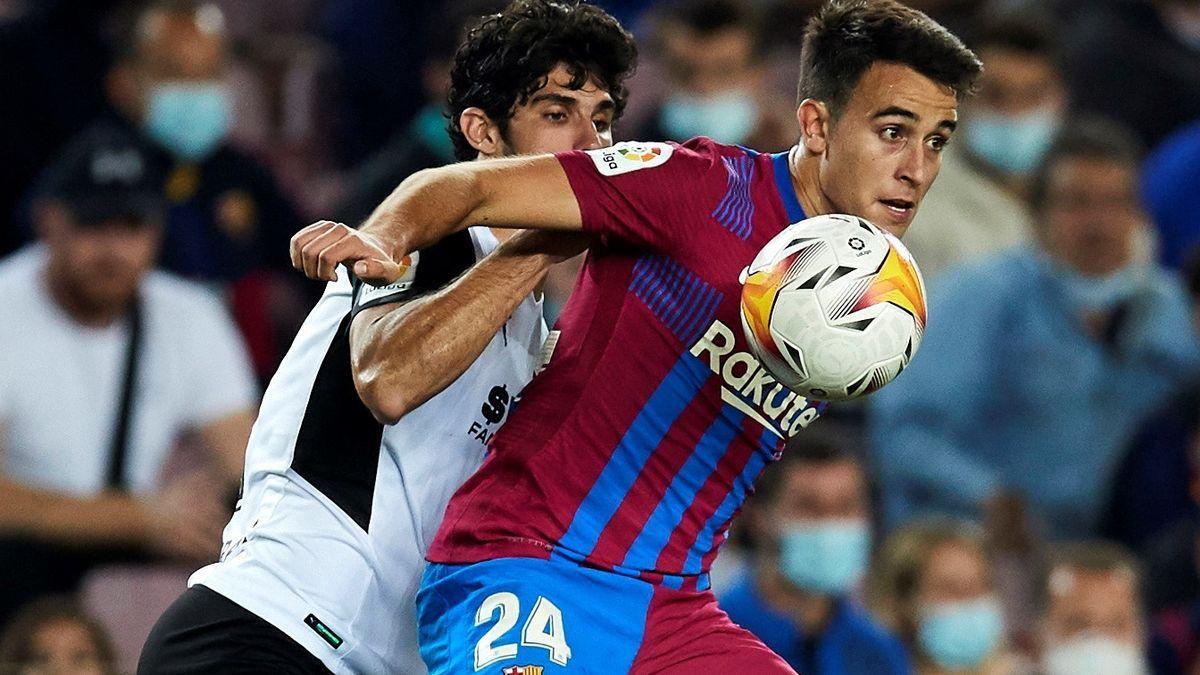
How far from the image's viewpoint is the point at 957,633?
26.5 ft

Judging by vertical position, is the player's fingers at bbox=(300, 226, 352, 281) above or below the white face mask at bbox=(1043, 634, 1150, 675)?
above

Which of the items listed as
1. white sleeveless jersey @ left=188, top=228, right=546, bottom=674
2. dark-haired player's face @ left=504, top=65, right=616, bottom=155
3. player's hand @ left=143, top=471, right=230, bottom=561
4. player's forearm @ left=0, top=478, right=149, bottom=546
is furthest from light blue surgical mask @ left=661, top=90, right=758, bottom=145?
white sleeveless jersey @ left=188, top=228, right=546, bottom=674

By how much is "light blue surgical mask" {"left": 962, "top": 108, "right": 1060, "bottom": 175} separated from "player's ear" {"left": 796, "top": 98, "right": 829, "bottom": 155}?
196 inches

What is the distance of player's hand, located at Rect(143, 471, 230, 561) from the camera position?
7.62 m

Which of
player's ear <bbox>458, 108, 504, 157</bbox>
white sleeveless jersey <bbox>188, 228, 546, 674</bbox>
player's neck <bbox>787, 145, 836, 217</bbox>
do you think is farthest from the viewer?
player's ear <bbox>458, 108, 504, 157</bbox>

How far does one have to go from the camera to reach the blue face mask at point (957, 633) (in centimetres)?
809

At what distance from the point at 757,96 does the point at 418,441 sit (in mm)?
4801

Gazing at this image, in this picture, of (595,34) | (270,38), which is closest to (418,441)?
(595,34)

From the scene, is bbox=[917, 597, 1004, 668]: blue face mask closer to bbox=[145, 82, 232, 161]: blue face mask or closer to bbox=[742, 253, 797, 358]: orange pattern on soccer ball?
bbox=[145, 82, 232, 161]: blue face mask

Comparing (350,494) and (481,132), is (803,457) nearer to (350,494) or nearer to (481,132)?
(481,132)

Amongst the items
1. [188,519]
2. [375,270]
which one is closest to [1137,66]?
[188,519]

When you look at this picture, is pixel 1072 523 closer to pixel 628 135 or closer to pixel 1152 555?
pixel 1152 555

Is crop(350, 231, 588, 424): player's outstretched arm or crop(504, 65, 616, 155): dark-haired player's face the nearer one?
crop(350, 231, 588, 424): player's outstretched arm

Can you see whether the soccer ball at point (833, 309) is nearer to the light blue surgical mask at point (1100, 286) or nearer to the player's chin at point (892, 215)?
the player's chin at point (892, 215)
